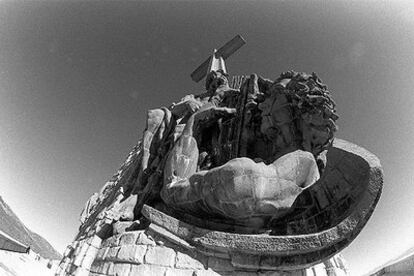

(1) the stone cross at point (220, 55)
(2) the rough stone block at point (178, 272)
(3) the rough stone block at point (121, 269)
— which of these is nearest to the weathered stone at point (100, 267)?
(3) the rough stone block at point (121, 269)

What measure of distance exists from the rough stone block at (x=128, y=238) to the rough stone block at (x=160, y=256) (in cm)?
28

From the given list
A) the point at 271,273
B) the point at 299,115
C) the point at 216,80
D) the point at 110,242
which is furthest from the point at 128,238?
the point at 216,80

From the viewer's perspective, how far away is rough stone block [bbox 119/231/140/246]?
7.97 feet

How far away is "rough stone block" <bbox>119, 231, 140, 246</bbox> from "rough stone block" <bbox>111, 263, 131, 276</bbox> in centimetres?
22

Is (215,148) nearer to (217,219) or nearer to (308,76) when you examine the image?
(217,219)

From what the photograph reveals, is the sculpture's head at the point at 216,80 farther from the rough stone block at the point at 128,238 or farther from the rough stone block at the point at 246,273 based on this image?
the rough stone block at the point at 246,273

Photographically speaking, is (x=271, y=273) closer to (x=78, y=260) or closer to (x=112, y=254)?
(x=112, y=254)

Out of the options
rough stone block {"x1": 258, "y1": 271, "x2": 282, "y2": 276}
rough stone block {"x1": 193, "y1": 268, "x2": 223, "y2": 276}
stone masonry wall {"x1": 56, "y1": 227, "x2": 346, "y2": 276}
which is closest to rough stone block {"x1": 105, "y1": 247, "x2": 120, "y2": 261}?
stone masonry wall {"x1": 56, "y1": 227, "x2": 346, "y2": 276}

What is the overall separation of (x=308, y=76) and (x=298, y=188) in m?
1.20

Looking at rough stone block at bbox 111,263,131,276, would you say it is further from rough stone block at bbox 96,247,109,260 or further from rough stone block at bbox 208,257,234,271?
rough stone block at bbox 208,257,234,271

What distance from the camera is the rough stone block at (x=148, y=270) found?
2.08 meters

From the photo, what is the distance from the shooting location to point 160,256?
2176 mm

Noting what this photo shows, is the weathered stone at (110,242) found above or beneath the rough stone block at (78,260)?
above

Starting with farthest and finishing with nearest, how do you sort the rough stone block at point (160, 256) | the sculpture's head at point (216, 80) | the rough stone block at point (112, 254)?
the sculpture's head at point (216, 80), the rough stone block at point (112, 254), the rough stone block at point (160, 256)
